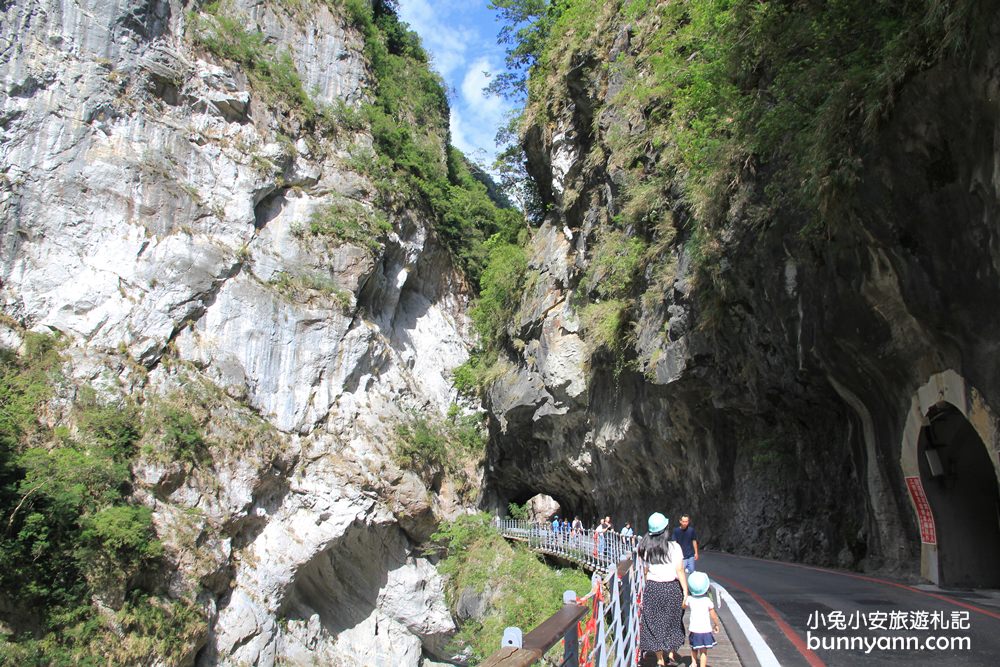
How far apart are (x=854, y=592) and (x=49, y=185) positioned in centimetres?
2617

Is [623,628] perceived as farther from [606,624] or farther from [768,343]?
[768,343]

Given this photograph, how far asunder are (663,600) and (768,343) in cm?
906

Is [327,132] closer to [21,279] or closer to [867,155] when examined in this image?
[21,279]

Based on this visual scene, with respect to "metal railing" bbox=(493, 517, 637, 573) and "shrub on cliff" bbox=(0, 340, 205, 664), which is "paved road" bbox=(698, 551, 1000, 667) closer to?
"metal railing" bbox=(493, 517, 637, 573)

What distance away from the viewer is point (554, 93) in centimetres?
2530

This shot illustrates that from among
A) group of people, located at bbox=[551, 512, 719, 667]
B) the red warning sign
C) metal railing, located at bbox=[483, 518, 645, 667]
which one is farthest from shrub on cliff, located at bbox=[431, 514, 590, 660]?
group of people, located at bbox=[551, 512, 719, 667]

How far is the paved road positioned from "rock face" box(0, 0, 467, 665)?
52.1 feet

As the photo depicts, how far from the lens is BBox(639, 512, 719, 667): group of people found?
16.5 feet

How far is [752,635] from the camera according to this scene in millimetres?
5938

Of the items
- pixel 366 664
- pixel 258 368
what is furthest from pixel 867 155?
pixel 366 664

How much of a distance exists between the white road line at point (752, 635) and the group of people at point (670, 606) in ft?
1.49

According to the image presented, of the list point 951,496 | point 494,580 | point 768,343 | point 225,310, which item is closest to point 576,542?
point 494,580

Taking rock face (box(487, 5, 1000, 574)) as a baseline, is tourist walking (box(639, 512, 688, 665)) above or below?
below

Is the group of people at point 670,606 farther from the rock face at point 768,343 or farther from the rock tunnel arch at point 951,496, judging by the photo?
the rock tunnel arch at point 951,496
